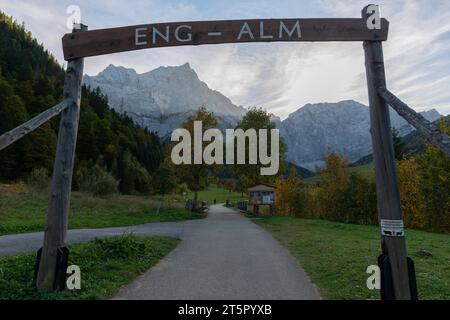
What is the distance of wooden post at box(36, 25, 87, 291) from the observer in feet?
16.8

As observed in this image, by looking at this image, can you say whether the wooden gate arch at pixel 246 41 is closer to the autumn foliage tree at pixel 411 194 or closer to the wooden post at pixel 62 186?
the wooden post at pixel 62 186

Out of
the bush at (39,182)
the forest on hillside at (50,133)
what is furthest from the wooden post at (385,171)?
the forest on hillside at (50,133)

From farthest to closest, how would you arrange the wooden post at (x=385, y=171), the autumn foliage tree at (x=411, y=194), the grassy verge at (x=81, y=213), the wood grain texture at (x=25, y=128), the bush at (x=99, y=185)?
the bush at (x=99, y=185) → the autumn foliage tree at (x=411, y=194) → the grassy verge at (x=81, y=213) → the wooden post at (x=385, y=171) → the wood grain texture at (x=25, y=128)

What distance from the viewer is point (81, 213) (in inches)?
854

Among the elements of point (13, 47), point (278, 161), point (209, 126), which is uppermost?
point (13, 47)

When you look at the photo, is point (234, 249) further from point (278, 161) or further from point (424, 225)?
point (278, 161)

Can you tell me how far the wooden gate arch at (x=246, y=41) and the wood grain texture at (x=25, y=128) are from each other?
0.01 m

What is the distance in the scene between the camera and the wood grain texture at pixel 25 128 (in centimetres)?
413

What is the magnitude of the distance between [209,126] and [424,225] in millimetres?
21621

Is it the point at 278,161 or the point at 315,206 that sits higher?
the point at 278,161

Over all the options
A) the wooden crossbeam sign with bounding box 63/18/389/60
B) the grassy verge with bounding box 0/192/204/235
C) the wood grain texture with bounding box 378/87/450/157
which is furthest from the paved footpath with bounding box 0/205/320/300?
the grassy verge with bounding box 0/192/204/235

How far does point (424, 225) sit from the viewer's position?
26.8 metres
